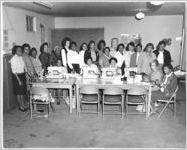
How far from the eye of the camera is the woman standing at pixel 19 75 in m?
6.05

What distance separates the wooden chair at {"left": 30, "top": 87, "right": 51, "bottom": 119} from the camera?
5.63m

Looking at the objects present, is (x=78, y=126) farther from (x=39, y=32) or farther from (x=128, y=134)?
(x=39, y=32)

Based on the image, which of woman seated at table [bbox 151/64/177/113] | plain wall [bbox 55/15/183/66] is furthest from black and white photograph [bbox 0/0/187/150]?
plain wall [bbox 55/15/183/66]

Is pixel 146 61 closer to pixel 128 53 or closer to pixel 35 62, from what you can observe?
pixel 128 53

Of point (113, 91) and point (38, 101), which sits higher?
point (113, 91)

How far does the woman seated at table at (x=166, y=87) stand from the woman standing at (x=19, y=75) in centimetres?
295

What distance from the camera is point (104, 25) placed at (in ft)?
36.2

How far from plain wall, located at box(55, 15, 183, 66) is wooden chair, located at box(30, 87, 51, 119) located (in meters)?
5.46

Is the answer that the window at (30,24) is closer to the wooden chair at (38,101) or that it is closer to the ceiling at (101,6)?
the ceiling at (101,6)

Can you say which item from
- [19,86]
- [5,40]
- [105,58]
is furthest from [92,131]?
[5,40]

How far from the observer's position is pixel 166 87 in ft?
19.4

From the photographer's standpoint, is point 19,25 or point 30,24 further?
point 30,24

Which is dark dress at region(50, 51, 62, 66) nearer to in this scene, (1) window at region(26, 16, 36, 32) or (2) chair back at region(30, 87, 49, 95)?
(1) window at region(26, 16, 36, 32)

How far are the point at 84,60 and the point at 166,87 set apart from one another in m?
2.26
